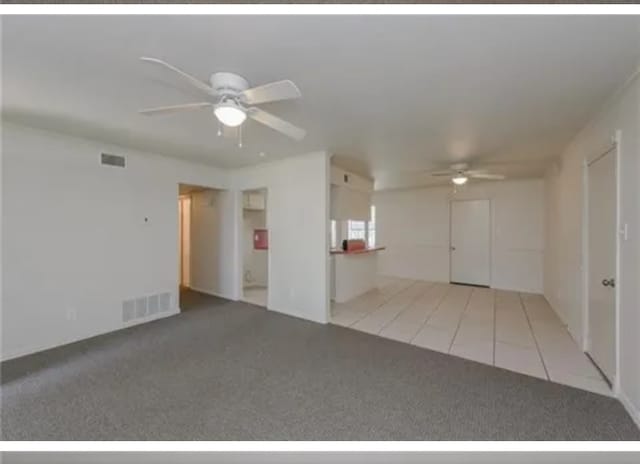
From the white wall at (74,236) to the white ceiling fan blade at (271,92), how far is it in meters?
2.81

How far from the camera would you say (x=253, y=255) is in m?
6.37

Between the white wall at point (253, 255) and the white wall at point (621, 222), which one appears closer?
the white wall at point (621, 222)

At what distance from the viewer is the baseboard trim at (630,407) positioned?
1.89 meters

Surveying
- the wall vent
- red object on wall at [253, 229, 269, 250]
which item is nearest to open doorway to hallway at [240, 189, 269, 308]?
red object on wall at [253, 229, 269, 250]

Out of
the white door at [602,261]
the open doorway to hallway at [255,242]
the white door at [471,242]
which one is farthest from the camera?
the white door at [471,242]

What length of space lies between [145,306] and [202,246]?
1883 mm

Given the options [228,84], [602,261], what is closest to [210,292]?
[228,84]

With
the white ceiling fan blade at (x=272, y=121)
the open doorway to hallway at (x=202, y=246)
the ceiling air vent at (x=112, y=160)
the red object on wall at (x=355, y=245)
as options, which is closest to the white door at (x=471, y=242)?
the red object on wall at (x=355, y=245)

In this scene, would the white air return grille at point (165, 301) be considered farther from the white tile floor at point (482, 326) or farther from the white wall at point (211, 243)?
the white tile floor at point (482, 326)

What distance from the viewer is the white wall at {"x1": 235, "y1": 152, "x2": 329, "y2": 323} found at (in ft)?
13.2

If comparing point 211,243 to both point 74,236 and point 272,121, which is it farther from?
point 272,121

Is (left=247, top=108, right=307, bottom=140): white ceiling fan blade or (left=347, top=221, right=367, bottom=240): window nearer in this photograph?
(left=247, top=108, right=307, bottom=140): white ceiling fan blade

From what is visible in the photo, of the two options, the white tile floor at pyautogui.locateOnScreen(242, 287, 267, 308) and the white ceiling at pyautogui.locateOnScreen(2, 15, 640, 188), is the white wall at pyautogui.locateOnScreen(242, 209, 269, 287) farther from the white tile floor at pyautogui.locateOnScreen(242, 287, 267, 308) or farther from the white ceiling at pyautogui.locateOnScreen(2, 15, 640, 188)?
the white ceiling at pyautogui.locateOnScreen(2, 15, 640, 188)

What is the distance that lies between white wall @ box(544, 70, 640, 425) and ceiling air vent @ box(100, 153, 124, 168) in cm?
521
